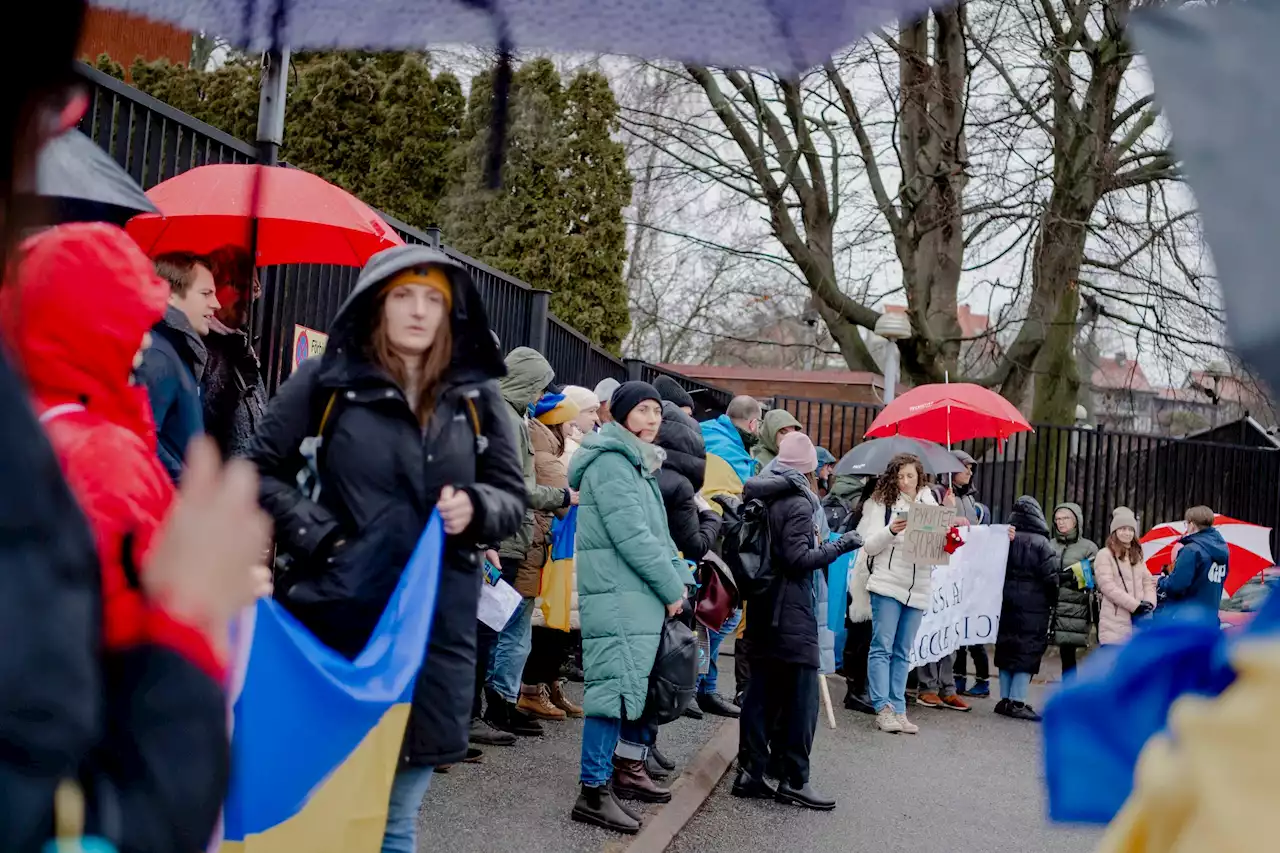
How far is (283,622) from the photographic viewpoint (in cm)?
285

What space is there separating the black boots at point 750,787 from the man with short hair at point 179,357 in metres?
3.77

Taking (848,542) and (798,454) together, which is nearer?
(798,454)

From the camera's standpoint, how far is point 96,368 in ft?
6.21

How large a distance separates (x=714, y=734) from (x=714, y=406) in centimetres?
813

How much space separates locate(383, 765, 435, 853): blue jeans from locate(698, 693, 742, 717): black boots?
5584 millimetres

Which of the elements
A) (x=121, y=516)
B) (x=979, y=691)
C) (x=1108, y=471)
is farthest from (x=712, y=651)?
(x=1108, y=471)

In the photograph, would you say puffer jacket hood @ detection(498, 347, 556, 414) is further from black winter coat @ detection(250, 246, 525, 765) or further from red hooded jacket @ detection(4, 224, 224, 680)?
red hooded jacket @ detection(4, 224, 224, 680)

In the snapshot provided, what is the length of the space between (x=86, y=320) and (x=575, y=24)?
0.84 m

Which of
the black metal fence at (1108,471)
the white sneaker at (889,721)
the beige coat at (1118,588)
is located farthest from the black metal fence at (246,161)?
the black metal fence at (1108,471)

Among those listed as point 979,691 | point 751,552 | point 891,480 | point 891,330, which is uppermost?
point 891,330

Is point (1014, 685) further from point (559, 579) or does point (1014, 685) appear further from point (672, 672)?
point (672, 672)

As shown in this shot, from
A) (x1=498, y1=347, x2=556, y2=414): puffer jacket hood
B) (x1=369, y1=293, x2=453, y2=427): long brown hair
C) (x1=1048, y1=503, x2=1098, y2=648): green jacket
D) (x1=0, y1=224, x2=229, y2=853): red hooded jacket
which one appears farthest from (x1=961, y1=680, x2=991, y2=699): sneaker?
(x1=0, y1=224, x2=229, y2=853): red hooded jacket

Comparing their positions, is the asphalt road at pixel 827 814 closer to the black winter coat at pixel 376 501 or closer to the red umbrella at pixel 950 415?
the black winter coat at pixel 376 501

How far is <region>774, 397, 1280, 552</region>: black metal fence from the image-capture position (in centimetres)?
1578
